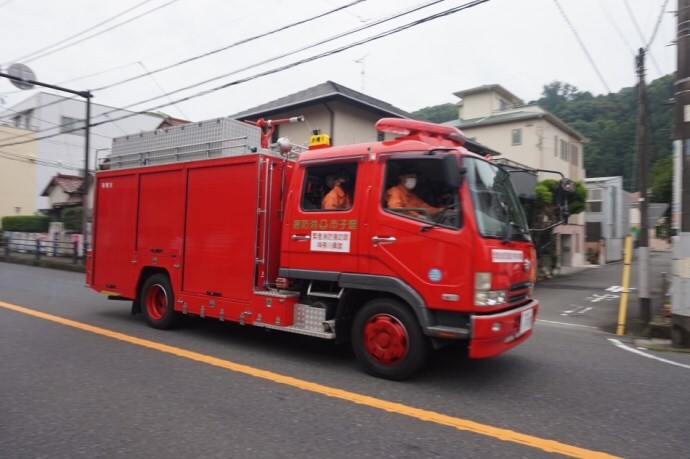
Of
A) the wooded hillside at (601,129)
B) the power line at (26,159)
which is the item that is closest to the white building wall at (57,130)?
the power line at (26,159)

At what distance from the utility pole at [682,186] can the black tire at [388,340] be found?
4955 millimetres

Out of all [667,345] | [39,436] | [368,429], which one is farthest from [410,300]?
[667,345]

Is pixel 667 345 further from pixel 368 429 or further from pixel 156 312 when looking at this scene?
pixel 156 312

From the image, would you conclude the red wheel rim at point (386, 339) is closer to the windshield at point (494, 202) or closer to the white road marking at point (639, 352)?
the windshield at point (494, 202)

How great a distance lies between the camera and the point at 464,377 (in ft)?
16.2

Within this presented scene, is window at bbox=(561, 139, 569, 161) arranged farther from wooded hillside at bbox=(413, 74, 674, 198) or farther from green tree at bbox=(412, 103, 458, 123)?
green tree at bbox=(412, 103, 458, 123)

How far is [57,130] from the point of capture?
112ft

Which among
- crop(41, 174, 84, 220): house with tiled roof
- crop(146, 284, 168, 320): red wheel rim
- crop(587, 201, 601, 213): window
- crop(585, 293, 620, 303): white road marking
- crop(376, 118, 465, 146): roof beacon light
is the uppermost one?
crop(587, 201, 601, 213): window

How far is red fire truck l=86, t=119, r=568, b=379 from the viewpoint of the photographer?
14.4 ft

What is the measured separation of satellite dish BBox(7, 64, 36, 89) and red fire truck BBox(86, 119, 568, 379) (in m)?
11.5

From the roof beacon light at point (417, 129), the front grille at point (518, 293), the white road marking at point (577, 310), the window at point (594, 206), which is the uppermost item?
the window at point (594, 206)

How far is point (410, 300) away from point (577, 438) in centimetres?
178

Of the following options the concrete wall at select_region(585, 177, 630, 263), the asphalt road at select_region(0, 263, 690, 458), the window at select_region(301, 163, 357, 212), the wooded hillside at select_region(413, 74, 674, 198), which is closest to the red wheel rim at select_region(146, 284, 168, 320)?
the asphalt road at select_region(0, 263, 690, 458)

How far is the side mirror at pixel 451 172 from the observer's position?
4.24 m
